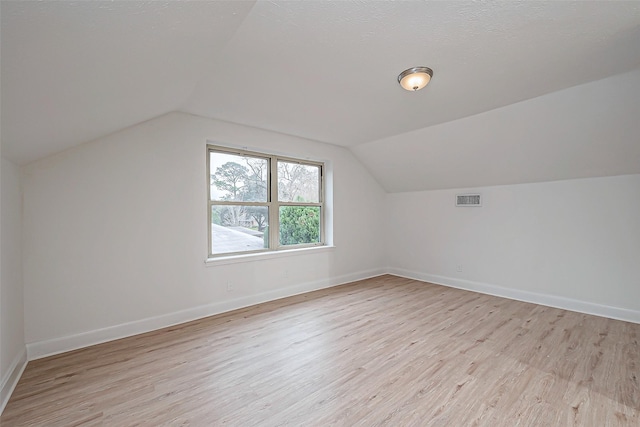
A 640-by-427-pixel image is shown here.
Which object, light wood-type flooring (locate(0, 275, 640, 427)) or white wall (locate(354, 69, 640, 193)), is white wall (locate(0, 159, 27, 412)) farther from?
white wall (locate(354, 69, 640, 193))

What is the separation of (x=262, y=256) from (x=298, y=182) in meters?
1.30

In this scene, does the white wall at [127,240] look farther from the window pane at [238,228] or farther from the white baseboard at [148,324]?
the window pane at [238,228]

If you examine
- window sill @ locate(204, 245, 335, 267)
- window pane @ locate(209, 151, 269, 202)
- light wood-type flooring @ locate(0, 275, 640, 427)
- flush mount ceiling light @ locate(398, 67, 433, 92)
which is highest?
flush mount ceiling light @ locate(398, 67, 433, 92)

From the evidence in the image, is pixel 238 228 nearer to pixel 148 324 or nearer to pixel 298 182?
pixel 298 182

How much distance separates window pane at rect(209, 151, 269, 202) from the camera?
11.5 feet

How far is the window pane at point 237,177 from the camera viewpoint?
3.50 m

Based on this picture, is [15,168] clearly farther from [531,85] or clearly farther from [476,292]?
[476,292]

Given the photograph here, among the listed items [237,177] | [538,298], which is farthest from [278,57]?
[538,298]

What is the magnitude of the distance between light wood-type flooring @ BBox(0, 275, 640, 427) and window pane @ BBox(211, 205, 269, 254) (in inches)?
34.9

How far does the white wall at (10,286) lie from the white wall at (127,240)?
5.1 inches

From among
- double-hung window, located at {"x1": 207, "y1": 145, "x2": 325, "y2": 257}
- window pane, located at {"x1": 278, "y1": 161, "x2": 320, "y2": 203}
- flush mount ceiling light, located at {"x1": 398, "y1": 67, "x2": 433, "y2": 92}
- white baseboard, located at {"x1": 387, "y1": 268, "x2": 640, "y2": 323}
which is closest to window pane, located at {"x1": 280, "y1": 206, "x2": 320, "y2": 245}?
double-hung window, located at {"x1": 207, "y1": 145, "x2": 325, "y2": 257}

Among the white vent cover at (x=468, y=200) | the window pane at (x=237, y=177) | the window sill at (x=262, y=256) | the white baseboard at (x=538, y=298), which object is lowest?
the white baseboard at (x=538, y=298)

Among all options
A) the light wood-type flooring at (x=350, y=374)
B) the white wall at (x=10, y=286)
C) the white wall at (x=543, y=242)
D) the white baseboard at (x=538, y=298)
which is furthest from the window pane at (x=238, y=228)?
the white baseboard at (x=538, y=298)

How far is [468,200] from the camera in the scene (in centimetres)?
436
